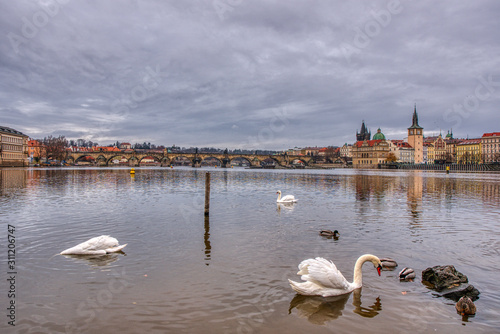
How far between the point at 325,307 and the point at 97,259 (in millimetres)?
6825

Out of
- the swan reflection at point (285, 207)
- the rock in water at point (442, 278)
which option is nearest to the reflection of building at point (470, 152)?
the swan reflection at point (285, 207)

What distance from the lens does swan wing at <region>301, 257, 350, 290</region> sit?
24.0ft

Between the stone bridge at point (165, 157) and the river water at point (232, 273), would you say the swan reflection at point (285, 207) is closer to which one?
the river water at point (232, 273)

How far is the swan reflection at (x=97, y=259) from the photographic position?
939 cm

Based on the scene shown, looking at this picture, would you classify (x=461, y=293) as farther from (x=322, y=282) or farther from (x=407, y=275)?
(x=322, y=282)

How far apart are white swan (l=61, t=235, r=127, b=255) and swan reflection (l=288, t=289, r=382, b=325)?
20.2 ft

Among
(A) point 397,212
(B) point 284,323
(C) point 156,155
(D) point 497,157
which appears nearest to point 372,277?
(B) point 284,323

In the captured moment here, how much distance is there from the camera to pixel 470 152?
6713 inches

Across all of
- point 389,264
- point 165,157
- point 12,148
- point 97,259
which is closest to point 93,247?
point 97,259

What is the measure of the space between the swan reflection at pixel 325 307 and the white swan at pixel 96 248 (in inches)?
243

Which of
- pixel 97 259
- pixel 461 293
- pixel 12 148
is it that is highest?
pixel 12 148

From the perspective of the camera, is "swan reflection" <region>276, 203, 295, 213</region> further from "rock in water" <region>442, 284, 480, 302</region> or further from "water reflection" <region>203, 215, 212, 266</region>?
"rock in water" <region>442, 284, 480, 302</region>

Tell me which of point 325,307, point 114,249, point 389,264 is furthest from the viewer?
point 114,249

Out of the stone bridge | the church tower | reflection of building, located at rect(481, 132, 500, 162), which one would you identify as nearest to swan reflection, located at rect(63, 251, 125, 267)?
the stone bridge
